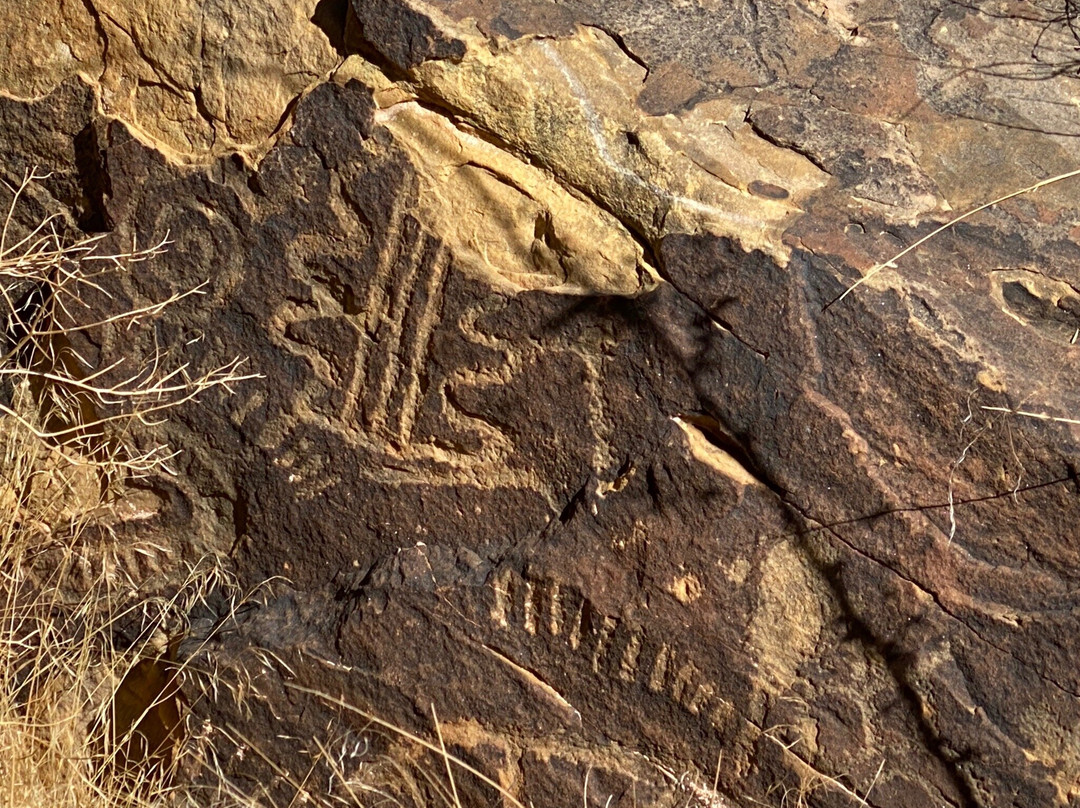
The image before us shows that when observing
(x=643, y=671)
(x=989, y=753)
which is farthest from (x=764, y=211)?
(x=989, y=753)

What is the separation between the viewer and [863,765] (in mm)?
1890

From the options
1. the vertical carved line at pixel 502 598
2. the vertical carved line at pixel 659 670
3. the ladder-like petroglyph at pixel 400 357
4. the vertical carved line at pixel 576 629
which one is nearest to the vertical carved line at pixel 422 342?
the ladder-like petroglyph at pixel 400 357

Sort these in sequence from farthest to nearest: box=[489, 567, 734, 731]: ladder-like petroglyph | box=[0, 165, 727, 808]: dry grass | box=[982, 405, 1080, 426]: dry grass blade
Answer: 1. box=[0, 165, 727, 808]: dry grass
2. box=[489, 567, 734, 731]: ladder-like petroglyph
3. box=[982, 405, 1080, 426]: dry grass blade

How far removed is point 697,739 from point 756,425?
22.0 inches

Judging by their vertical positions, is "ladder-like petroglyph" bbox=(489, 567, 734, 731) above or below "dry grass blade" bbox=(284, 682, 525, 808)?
above

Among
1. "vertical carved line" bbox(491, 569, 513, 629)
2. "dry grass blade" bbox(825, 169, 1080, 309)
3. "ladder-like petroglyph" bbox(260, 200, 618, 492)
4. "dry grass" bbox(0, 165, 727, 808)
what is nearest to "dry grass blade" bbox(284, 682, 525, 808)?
"dry grass" bbox(0, 165, 727, 808)

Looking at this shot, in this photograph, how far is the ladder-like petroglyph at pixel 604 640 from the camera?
1957 mm

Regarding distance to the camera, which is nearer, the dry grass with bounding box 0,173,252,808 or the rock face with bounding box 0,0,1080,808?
the rock face with bounding box 0,0,1080,808

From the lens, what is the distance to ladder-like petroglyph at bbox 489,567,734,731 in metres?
1.96

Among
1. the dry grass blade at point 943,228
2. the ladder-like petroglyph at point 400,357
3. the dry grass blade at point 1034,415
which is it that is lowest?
the ladder-like petroglyph at point 400,357

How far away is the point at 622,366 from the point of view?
1930 millimetres

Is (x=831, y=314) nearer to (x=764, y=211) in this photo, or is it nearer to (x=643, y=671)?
(x=764, y=211)

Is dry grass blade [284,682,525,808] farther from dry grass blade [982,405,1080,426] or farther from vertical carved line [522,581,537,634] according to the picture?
dry grass blade [982,405,1080,426]

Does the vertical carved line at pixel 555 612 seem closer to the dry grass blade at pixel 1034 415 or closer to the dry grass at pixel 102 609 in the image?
the dry grass at pixel 102 609
